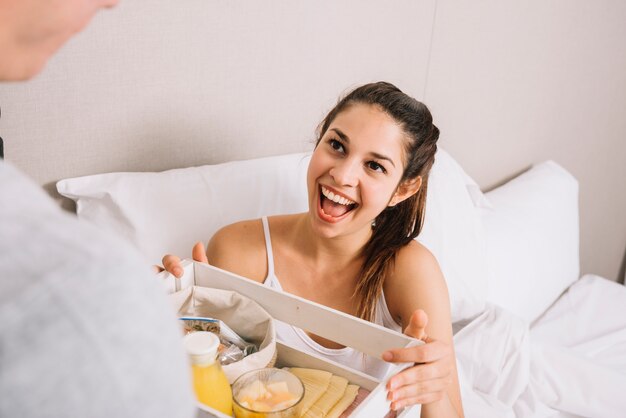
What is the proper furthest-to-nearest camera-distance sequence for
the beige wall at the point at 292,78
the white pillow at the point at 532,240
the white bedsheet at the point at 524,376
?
→ 1. the white pillow at the point at 532,240
2. the white bedsheet at the point at 524,376
3. the beige wall at the point at 292,78

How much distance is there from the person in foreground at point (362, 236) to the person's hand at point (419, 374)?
239 millimetres

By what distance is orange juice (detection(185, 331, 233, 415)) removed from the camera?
62cm

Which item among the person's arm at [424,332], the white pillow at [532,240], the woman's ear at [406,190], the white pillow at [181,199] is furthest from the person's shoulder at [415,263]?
the white pillow at [532,240]

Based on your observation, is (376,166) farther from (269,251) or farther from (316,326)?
(316,326)

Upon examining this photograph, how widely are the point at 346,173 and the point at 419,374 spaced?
47cm

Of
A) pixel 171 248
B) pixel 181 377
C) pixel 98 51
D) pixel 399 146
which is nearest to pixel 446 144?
pixel 399 146

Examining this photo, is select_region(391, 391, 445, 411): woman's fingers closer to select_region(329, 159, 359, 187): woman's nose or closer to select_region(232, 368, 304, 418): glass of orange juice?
select_region(232, 368, 304, 418): glass of orange juice

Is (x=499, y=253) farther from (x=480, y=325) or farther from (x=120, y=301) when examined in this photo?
(x=120, y=301)

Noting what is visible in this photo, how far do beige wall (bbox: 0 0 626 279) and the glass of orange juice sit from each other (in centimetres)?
64

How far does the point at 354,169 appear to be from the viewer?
3.58 ft

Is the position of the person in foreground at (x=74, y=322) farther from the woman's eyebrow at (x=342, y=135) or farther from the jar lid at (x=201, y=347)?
the woman's eyebrow at (x=342, y=135)

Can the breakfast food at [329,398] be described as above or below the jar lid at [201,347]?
below

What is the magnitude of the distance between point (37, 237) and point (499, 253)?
5.30ft

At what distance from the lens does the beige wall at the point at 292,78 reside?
1.05 m
